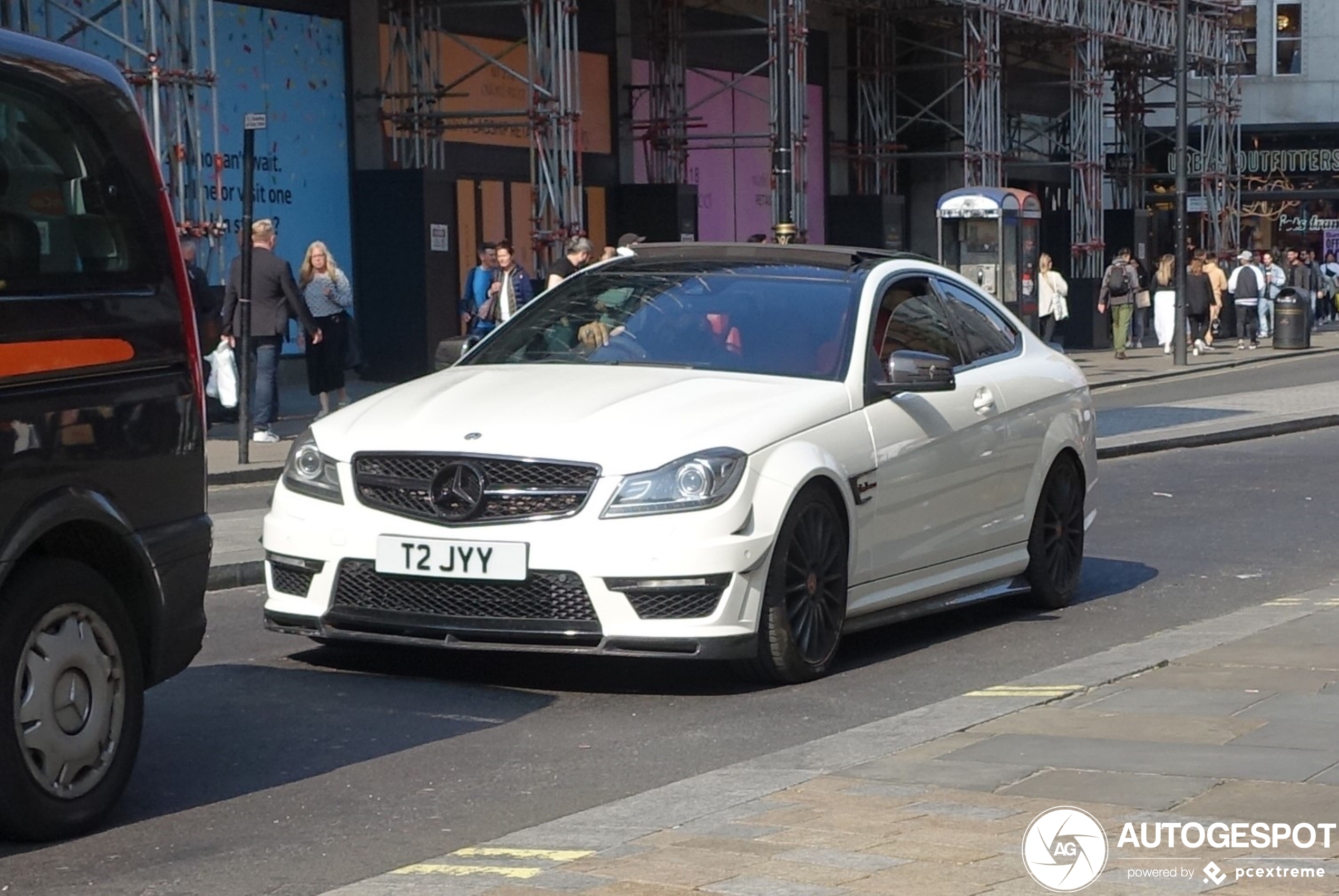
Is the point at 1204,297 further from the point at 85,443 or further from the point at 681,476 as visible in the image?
the point at 85,443

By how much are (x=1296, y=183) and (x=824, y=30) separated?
27200 mm

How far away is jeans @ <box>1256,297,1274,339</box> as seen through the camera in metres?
43.8

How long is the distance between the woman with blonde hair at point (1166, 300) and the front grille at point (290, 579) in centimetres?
3226

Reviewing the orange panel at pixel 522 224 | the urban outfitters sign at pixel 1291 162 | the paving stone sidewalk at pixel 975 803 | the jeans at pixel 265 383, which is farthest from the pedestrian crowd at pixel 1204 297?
the paving stone sidewalk at pixel 975 803

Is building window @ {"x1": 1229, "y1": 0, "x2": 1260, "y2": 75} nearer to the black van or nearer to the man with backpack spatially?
the man with backpack

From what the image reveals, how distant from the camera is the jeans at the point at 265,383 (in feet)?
63.4

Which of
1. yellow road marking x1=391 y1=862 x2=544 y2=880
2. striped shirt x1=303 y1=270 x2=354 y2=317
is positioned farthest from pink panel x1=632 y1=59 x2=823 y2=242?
yellow road marking x1=391 y1=862 x2=544 y2=880

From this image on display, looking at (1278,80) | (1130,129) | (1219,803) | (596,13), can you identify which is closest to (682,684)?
(1219,803)

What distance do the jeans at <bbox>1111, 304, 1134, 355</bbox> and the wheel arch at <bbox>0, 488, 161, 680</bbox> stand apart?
1304 inches

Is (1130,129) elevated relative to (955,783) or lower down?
elevated

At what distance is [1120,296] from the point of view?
37.6m

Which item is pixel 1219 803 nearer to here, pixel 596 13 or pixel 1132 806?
pixel 1132 806

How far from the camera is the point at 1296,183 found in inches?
2516

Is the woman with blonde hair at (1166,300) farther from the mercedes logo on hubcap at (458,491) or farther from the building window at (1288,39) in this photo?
the mercedes logo on hubcap at (458,491)
